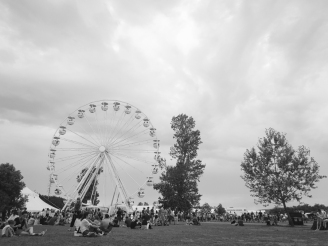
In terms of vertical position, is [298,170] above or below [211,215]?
above

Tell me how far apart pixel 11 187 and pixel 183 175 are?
95.5 ft

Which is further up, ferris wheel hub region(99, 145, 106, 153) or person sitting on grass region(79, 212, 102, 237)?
ferris wheel hub region(99, 145, 106, 153)

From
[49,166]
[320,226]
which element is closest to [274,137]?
[320,226]

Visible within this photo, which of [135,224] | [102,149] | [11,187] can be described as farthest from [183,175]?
[11,187]

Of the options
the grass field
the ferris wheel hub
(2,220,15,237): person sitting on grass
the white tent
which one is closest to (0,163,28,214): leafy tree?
the white tent

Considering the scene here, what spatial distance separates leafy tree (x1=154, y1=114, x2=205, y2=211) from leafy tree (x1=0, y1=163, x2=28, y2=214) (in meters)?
23.7

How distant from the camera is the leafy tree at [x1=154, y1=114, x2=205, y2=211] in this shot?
1869 inches

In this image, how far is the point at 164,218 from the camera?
35.8 metres

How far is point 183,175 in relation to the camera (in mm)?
47062

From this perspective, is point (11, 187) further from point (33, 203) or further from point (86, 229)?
point (86, 229)

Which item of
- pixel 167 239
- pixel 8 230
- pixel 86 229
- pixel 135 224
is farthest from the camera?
pixel 135 224

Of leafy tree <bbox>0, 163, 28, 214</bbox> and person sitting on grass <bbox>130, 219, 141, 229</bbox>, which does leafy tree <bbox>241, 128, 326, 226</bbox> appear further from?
leafy tree <bbox>0, 163, 28, 214</bbox>

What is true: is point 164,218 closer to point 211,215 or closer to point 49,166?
point 49,166

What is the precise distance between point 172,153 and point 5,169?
28.5m
